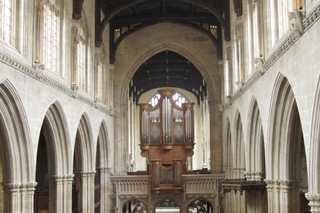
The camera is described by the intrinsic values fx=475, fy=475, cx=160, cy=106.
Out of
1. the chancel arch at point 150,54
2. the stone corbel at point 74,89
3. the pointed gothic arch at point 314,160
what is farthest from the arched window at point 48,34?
the chancel arch at point 150,54

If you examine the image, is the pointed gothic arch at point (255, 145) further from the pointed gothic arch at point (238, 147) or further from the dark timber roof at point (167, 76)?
the dark timber roof at point (167, 76)

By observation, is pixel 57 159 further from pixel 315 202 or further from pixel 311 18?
pixel 311 18

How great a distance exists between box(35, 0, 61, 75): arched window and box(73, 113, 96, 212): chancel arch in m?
4.92

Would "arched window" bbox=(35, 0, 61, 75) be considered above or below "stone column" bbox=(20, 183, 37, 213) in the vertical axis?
above

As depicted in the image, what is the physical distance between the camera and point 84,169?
21.9m

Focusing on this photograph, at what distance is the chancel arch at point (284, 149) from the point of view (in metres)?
13.3

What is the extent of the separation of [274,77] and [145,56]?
53.5ft

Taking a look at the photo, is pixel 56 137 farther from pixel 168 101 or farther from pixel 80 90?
pixel 168 101

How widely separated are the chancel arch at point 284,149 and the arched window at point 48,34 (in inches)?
292

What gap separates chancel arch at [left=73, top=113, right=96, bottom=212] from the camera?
2169 cm

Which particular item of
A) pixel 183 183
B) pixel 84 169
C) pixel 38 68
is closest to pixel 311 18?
pixel 38 68

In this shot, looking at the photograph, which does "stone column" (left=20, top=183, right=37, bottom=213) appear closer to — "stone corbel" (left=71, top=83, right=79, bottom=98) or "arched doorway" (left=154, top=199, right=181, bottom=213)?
"stone corbel" (left=71, top=83, right=79, bottom=98)

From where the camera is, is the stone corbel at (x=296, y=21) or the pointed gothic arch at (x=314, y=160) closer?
the pointed gothic arch at (x=314, y=160)

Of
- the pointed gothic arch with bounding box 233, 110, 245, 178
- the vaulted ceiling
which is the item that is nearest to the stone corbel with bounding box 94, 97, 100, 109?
the vaulted ceiling
